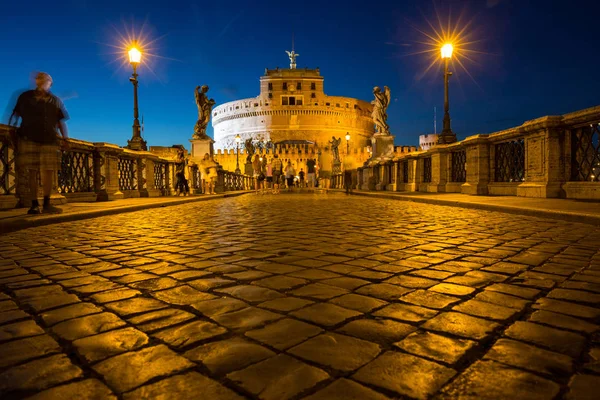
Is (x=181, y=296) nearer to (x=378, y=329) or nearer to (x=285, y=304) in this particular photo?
(x=285, y=304)

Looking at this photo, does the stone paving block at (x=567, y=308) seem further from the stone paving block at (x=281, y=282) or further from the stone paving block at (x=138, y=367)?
the stone paving block at (x=138, y=367)

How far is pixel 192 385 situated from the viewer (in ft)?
4.72

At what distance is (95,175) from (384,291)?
1178cm

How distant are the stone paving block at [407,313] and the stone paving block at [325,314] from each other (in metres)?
0.17

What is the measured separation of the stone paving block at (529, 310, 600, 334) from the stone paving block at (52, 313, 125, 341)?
2.18 metres

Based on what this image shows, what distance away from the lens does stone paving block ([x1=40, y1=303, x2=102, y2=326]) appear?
212cm

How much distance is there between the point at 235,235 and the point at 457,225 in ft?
11.4

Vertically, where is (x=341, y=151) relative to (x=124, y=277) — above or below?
above

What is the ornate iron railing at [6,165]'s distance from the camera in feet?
27.4

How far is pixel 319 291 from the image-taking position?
8.46 feet

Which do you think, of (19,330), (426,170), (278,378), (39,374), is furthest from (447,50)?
(39,374)

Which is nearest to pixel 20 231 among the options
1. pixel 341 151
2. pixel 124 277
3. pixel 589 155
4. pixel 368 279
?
pixel 124 277

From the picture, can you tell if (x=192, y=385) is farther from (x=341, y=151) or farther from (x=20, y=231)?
(x=341, y=151)

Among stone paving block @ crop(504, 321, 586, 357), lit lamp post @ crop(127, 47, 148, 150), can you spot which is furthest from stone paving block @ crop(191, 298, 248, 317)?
lit lamp post @ crop(127, 47, 148, 150)
